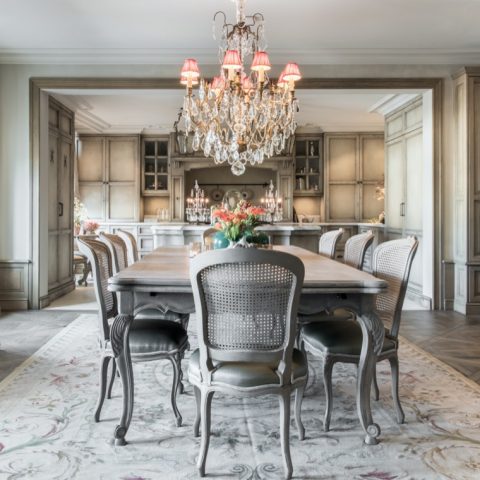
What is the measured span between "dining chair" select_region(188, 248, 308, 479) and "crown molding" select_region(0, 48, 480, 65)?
4226 millimetres

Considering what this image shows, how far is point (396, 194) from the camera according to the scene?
7344mm

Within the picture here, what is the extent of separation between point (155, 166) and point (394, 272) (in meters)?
7.75

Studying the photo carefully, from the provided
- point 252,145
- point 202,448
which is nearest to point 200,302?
point 202,448

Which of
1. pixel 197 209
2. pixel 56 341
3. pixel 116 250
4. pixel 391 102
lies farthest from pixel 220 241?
pixel 391 102

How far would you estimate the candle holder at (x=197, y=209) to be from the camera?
25.7ft

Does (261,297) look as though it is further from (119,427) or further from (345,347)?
(119,427)

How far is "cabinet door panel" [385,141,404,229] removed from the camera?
23.4 feet

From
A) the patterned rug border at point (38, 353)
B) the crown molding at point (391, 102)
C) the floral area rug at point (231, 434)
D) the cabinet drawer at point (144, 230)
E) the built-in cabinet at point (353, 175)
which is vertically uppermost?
the crown molding at point (391, 102)

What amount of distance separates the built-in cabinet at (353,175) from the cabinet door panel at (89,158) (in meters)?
4.28

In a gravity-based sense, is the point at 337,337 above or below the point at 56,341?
above

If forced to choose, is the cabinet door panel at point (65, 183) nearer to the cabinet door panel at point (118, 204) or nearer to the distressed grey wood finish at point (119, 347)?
the cabinet door panel at point (118, 204)

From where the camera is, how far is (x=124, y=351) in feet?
7.89

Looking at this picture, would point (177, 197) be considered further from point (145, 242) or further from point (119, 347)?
point (119, 347)

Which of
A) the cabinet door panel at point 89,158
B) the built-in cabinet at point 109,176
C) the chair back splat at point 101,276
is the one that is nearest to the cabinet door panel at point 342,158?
the built-in cabinet at point 109,176
